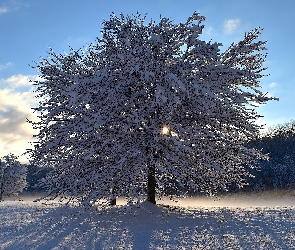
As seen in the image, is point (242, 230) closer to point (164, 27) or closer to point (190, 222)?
point (190, 222)

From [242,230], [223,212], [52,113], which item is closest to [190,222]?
[242,230]

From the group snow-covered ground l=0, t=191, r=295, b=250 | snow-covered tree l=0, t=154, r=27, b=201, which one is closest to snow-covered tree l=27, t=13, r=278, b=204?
snow-covered ground l=0, t=191, r=295, b=250

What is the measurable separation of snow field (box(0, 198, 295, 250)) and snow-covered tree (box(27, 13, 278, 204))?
1038 mm

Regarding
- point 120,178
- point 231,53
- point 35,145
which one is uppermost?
point 231,53

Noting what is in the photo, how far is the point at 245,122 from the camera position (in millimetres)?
13391

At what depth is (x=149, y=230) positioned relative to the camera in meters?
10.8

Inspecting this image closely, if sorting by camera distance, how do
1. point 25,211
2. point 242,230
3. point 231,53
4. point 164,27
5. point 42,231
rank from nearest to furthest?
1. point 242,230
2. point 42,231
3. point 164,27
4. point 231,53
5. point 25,211

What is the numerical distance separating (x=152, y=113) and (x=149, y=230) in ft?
13.7

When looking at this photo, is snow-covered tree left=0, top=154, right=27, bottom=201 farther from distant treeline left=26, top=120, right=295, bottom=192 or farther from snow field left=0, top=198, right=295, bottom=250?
snow field left=0, top=198, right=295, bottom=250

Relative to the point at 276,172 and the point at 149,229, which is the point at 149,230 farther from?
the point at 276,172

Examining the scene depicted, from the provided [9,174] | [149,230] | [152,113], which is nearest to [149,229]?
[149,230]

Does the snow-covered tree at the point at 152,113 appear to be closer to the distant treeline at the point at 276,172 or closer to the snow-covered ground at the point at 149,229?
the snow-covered ground at the point at 149,229

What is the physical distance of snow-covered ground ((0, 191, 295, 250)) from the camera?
368 inches

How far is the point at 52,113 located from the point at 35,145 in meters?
2.08
